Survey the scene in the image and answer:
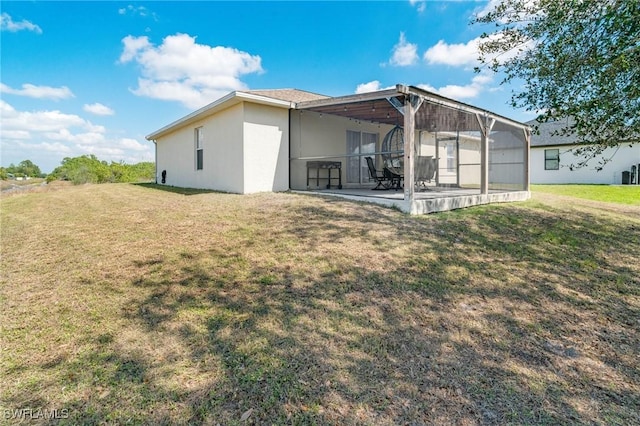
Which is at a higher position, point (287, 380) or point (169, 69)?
point (169, 69)

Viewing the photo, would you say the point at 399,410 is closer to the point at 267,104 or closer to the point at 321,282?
the point at 321,282

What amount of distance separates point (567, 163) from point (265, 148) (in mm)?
20356

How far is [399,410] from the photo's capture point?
2.27 meters

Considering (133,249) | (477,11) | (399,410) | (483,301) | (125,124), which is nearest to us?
(399,410)

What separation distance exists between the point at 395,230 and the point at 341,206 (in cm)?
171

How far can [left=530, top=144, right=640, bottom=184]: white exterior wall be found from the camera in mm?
19469

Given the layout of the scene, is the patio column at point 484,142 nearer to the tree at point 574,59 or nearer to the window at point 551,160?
the tree at point 574,59

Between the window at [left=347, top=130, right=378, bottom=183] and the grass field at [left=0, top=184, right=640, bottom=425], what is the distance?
6.60 meters

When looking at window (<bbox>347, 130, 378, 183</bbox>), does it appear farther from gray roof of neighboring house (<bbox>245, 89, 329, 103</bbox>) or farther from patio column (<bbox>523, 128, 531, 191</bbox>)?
patio column (<bbox>523, 128, 531, 191</bbox>)

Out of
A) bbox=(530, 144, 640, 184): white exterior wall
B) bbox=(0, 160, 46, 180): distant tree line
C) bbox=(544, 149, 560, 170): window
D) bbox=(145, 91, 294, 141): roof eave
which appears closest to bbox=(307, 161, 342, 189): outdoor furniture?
bbox=(145, 91, 294, 141): roof eave

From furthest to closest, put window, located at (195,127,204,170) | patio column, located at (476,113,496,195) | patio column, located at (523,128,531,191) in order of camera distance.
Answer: window, located at (195,127,204,170)
patio column, located at (523,128,531,191)
patio column, located at (476,113,496,195)

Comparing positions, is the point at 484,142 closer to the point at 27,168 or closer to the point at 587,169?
the point at 587,169

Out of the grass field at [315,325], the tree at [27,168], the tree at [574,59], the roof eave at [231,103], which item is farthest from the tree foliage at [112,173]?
the tree at [27,168]

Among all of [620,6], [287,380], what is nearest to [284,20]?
[620,6]
